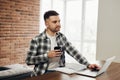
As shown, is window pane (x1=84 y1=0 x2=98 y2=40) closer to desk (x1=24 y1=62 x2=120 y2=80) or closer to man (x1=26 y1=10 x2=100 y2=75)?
man (x1=26 y1=10 x2=100 y2=75)

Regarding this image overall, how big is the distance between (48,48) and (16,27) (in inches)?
107

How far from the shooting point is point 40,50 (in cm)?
216

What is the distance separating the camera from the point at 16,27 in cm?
472

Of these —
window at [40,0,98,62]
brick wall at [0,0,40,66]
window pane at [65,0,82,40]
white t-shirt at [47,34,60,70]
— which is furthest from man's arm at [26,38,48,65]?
window pane at [65,0,82,40]

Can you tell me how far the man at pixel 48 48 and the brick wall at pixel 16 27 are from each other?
2.45 metres

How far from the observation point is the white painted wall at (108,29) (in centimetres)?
339

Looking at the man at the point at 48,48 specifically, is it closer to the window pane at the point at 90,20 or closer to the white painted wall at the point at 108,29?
the white painted wall at the point at 108,29

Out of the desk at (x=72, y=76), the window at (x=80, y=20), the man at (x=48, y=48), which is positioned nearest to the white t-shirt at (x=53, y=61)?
the man at (x=48, y=48)

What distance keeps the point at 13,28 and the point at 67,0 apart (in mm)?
2423

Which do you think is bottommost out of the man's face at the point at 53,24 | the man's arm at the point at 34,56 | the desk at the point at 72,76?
the desk at the point at 72,76

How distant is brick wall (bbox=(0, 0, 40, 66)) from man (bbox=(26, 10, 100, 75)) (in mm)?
2448

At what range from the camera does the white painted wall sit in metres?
3.39

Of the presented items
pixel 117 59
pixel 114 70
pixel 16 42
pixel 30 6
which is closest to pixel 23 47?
pixel 16 42

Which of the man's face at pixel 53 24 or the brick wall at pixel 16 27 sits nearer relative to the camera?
the man's face at pixel 53 24
